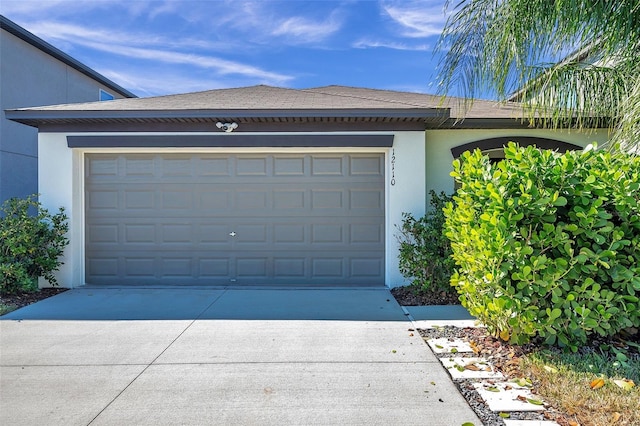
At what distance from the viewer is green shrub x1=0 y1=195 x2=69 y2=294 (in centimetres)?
663

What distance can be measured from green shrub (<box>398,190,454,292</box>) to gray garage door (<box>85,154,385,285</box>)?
83cm

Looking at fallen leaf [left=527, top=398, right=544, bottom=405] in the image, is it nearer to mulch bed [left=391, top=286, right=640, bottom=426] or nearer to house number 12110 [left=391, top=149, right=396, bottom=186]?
mulch bed [left=391, top=286, right=640, bottom=426]

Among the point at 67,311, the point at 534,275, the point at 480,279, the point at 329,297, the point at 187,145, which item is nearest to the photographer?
the point at 534,275

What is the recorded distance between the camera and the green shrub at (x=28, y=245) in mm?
6633

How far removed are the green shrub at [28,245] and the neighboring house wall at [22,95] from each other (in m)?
3.40

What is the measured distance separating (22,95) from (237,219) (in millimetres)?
7065

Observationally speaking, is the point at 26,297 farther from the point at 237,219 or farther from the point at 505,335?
the point at 505,335

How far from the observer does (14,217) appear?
6996mm

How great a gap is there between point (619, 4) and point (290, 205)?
531cm

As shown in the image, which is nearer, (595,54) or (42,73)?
(595,54)

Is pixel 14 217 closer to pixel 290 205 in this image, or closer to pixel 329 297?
pixel 290 205

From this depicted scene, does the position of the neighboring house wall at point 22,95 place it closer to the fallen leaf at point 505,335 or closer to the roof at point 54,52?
the roof at point 54,52

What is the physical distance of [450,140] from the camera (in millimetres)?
7766

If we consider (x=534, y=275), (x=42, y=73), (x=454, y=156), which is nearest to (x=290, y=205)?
(x=454, y=156)
